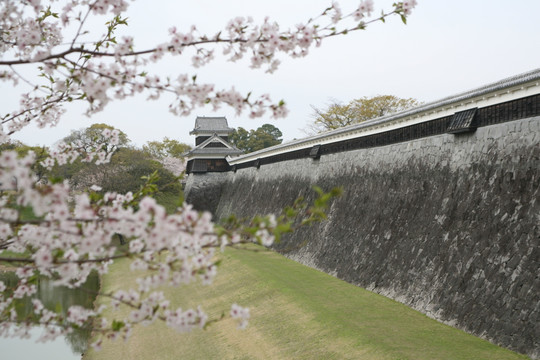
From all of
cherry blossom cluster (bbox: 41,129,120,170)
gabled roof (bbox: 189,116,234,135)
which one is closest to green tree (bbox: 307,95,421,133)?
gabled roof (bbox: 189,116,234,135)

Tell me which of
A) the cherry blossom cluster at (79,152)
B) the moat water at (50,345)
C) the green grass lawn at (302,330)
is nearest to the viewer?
the cherry blossom cluster at (79,152)

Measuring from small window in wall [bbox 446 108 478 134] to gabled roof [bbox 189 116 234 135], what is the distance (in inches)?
1045

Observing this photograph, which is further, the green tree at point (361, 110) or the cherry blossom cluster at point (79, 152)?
the green tree at point (361, 110)

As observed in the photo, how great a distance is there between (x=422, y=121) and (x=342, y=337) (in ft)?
17.9

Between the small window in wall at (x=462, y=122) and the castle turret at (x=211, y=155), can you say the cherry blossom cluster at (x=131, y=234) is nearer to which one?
the small window in wall at (x=462, y=122)

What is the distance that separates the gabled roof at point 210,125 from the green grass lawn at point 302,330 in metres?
21.3

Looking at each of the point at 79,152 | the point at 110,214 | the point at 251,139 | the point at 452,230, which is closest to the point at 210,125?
the point at 251,139

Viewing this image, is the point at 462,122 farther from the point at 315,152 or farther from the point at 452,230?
the point at 315,152

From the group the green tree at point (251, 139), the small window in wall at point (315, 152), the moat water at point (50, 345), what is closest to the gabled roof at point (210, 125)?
the green tree at point (251, 139)

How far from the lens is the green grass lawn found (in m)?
7.66

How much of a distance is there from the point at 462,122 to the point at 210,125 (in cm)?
2788

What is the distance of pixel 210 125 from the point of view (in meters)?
36.7

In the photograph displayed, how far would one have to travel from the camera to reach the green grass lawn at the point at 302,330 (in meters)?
7.66

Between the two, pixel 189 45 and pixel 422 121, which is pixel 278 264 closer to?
pixel 422 121
